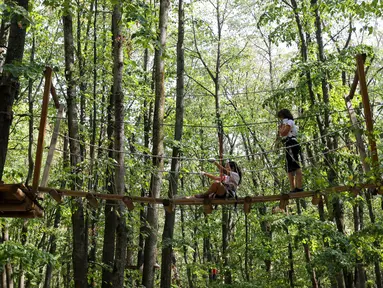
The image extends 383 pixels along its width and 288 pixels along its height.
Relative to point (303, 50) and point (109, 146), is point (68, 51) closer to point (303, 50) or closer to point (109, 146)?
point (109, 146)

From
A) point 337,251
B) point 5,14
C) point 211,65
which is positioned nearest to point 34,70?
point 5,14

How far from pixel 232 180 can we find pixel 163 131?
2.59m

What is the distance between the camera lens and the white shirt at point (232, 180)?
6.35 meters

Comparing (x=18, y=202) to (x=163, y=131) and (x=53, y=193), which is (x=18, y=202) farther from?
(x=163, y=131)

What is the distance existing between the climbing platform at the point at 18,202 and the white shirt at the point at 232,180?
2466 mm

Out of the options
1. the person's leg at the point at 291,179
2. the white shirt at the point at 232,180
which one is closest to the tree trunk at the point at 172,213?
the white shirt at the point at 232,180

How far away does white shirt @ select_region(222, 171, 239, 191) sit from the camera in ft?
20.8

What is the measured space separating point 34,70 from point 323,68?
5661mm

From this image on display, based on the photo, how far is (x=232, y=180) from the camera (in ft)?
21.4

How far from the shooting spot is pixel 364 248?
9188 millimetres

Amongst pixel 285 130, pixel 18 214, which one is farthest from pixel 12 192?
pixel 285 130

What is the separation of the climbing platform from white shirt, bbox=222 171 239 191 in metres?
2.47

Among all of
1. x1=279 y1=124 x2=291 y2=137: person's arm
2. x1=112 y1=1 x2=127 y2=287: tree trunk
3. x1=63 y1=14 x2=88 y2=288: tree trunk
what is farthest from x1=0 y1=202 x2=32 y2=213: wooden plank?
x1=279 y1=124 x2=291 y2=137: person's arm

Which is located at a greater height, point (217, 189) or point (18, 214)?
point (217, 189)
